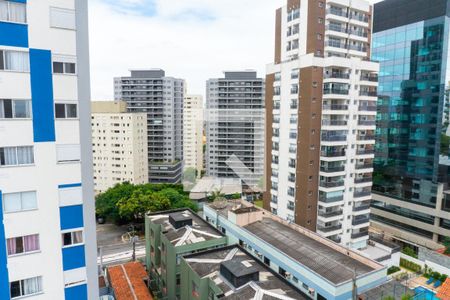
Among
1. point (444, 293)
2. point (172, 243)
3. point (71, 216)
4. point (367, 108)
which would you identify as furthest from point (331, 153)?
point (71, 216)

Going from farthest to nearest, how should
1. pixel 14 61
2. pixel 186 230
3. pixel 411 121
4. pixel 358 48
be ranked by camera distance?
1. pixel 411 121
2. pixel 358 48
3. pixel 186 230
4. pixel 14 61

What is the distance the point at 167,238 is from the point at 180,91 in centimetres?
7839

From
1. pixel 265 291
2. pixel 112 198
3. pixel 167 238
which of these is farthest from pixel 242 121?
pixel 265 291

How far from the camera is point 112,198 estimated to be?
2359 inches

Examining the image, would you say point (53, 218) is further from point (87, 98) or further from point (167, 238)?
point (167, 238)

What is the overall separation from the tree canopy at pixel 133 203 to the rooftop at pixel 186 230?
17.6 meters

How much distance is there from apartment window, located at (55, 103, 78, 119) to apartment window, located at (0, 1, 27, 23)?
4.08 m

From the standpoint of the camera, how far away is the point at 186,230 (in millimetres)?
33281

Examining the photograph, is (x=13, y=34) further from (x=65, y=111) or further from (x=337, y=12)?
(x=337, y=12)

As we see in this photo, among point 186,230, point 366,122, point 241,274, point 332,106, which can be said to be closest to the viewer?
point 241,274

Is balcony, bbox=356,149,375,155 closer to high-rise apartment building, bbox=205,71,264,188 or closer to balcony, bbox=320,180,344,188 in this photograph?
balcony, bbox=320,180,344,188

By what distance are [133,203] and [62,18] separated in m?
44.3

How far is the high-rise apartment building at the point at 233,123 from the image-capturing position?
8831 cm

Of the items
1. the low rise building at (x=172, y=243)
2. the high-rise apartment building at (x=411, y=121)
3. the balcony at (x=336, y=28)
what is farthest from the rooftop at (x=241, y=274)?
the high-rise apartment building at (x=411, y=121)
